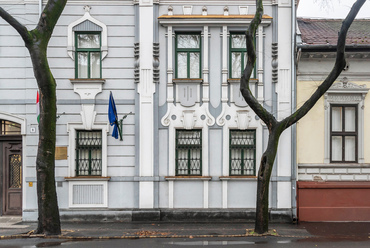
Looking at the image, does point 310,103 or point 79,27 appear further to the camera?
point 79,27

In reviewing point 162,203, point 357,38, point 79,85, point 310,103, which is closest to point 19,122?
point 79,85

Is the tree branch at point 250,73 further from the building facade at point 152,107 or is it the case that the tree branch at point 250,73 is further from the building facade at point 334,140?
the building facade at point 334,140

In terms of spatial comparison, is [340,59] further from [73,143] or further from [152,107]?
[73,143]

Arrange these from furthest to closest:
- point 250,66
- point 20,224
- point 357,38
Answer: point 357,38 < point 20,224 < point 250,66

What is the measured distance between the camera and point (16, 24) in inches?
383

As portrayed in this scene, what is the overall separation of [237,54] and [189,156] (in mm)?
3853

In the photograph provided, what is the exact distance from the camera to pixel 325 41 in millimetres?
13266

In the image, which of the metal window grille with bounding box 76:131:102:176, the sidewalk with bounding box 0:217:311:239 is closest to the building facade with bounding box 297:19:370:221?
the sidewalk with bounding box 0:217:311:239

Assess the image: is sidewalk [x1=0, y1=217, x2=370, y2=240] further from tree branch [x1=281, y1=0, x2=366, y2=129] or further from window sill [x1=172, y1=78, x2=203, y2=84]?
window sill [x1=172, y1=78, x2=203, y2=84]

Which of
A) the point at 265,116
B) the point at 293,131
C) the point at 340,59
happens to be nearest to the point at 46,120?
the point at 265,116

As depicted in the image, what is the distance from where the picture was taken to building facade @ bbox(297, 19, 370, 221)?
42.7 ft

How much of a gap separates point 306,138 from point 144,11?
6.95m

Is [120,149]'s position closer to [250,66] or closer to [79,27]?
[79,27]

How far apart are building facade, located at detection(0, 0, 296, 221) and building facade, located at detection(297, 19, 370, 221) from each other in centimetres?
62
